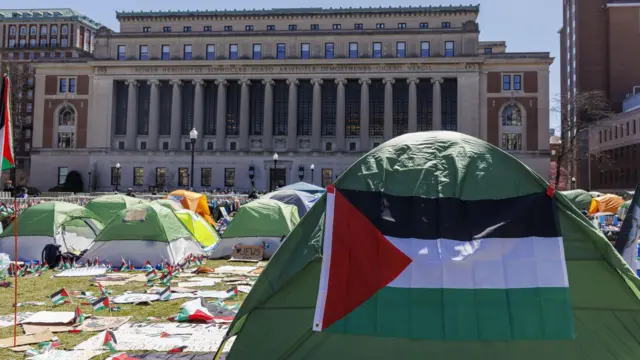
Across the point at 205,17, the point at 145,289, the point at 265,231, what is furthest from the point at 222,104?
the point at 145,289

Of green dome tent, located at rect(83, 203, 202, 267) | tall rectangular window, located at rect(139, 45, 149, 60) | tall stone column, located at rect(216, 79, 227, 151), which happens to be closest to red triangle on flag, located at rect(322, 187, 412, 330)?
green dome tent, located at rect(83, 203, 202, 267)

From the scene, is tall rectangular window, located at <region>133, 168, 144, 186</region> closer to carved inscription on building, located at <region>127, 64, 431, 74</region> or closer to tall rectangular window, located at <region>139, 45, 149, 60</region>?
carved inscription on building, located at <region>127, 64, 431, 74</region>

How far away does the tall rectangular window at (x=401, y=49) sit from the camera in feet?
213

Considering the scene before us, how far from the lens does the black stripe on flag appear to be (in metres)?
5.23

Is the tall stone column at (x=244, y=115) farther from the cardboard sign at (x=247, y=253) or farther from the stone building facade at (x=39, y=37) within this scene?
the stone building facade at (x=39, y=37)

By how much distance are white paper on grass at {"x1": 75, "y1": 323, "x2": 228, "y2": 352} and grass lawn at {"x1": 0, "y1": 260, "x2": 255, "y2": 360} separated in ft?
1.09

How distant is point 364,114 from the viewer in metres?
64.1

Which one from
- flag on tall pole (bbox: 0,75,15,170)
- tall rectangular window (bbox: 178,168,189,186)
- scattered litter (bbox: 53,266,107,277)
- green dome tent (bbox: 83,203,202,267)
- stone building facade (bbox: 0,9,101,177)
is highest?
stone building facade (bbox: 0,9,101,177)

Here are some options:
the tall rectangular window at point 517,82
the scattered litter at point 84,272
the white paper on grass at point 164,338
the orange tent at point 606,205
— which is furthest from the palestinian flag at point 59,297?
the tall rectangular window at point 517,82

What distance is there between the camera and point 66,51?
100375 mm

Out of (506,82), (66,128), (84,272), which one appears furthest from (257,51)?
(84,272)

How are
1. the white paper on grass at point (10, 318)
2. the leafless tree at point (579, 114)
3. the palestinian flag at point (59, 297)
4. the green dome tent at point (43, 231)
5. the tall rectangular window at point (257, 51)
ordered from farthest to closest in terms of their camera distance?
the tall rectangular window at point (257, 51)
the leafless tree at point (579, 114)
the green dome tent at point (43, 231)
the palestinian flag at point (59, 297)
the white paper on grass at point (10, 318)

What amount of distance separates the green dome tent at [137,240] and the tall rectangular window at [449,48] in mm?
56146

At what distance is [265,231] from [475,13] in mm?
63814
